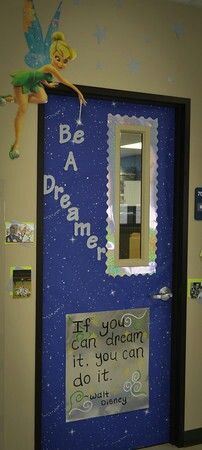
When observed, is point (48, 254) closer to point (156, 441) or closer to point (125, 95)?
point (125, 95)

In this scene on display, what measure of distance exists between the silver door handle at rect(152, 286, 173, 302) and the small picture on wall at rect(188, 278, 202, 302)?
0.12 m

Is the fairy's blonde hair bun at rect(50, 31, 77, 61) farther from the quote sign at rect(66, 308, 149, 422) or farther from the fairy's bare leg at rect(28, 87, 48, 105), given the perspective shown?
the quote sign at rect(66, 308, 149, 422)

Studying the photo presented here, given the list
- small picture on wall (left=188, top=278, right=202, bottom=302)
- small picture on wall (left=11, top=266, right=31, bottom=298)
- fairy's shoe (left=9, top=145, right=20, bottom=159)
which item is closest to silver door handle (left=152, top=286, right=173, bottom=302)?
A: small picture on wall (left=188, top=278, right=202, bottom=302)

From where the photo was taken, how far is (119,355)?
124 inches

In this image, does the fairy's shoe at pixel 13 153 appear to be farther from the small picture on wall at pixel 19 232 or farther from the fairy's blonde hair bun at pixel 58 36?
the fairy's blonde hair bun at pixel 58 36

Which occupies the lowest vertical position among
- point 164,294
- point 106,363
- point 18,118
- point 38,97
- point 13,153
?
point 106,363

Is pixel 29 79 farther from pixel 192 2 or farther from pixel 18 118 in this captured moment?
pixel 192 2

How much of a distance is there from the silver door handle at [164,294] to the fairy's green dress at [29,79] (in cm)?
133

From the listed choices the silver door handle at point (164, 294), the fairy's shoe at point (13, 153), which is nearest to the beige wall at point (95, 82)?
the fairy's shoe at point (13, 153)

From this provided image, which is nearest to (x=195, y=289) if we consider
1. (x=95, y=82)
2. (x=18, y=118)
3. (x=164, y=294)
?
(x=164, y=294)

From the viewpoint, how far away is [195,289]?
10.8 feet

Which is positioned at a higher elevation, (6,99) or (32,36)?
(32,36)

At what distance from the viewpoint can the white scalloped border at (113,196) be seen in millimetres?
3084

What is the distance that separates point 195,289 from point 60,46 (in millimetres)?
1561
